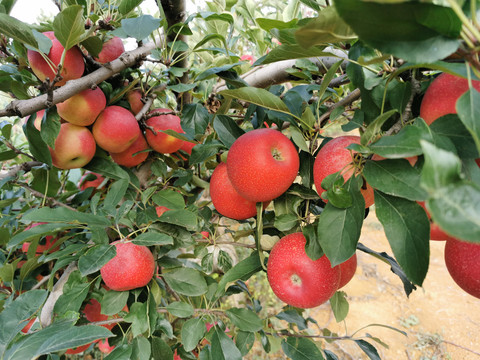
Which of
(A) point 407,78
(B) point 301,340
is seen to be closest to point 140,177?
(B) point 301,340

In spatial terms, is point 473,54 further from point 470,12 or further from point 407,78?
point 407,78

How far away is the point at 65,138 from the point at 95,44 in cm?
23

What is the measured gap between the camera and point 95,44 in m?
0.58

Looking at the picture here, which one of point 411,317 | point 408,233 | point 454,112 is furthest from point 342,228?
point 411,317

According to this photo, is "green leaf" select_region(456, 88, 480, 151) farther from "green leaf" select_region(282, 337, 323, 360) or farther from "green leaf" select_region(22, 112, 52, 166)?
"green leaf" select_region(22, 112, 52, 166)

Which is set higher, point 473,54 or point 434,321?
point 473,54

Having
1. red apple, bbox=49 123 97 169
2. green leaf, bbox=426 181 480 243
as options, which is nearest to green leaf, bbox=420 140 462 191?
green leaf, bbox=426 181 480 243

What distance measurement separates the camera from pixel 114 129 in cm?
68

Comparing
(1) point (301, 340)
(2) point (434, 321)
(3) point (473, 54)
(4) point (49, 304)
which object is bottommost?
(2) point (434, 321)

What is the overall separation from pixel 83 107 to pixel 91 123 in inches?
2.9

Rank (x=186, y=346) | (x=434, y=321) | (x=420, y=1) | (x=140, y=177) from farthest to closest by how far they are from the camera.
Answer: (x=434, y=321), (x=140, y=177), (x=186, y=346), (x=420, y=1)

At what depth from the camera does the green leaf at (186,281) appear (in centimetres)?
59

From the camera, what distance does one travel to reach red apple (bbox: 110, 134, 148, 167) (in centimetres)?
79

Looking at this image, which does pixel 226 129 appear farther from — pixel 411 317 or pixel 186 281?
pixel 411 317
